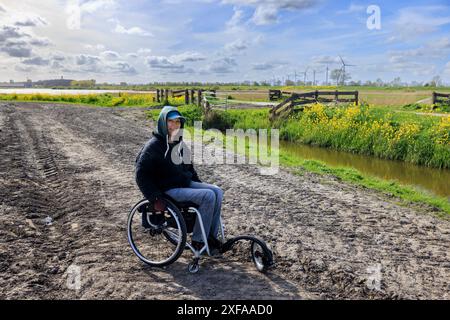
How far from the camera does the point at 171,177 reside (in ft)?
15.3

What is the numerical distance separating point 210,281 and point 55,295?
5.03 feet

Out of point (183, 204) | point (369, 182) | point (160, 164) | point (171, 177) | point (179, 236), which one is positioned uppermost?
point (160, 164)

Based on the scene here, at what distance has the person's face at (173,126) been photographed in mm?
4578

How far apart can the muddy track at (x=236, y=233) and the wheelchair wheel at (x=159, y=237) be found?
0.16 m

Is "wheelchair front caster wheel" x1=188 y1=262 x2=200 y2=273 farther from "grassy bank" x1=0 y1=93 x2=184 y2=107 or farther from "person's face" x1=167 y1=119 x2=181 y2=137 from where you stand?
"grassy bank" x1=0 y1=93 x2=184 y2=107

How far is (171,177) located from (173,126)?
562mm

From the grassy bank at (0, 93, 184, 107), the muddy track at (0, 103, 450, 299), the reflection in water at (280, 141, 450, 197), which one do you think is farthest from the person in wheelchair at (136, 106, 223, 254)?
the grassy bank at (0, 93, 184, 107)

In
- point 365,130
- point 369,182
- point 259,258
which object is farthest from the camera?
point 365,130

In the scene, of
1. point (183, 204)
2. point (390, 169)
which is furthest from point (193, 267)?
point (390, 169)

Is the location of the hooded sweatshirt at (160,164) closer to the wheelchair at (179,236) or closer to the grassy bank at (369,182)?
the wheelchair at (179,236)

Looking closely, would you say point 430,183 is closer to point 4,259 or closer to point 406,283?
point 406,283

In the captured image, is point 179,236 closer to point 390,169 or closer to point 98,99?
point 390,169

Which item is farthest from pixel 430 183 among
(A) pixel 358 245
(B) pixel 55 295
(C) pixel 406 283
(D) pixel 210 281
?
(B) pixel 55 295

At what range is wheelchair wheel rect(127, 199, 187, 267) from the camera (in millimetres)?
4512
